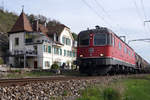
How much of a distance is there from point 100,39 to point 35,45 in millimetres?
26211

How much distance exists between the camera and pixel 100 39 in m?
17.2

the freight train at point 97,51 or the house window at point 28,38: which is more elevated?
the house window at point 28,38

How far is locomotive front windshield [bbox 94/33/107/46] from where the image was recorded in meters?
16.9

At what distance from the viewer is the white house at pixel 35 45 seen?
41.2 meters

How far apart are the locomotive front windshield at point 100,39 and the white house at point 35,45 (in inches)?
925

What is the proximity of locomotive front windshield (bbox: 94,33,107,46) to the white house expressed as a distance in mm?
23489

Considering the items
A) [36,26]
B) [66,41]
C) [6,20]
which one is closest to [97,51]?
[36,26]

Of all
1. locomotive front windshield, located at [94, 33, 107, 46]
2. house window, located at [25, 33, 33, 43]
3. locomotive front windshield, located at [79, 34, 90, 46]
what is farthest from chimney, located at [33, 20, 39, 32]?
locomotive front windshield, located at [94, 33, 107, 46]

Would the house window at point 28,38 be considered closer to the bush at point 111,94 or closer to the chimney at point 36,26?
the chimney at point 36,26

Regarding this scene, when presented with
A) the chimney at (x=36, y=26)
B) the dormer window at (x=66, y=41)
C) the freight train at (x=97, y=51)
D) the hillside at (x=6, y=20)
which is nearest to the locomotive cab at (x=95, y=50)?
the freight train at (x=97, y=51)

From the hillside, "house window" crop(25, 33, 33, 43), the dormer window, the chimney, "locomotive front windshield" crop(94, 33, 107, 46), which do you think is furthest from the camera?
the hillside

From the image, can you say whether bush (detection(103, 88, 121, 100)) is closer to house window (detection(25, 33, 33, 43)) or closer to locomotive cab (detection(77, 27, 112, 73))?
locomotive cab (detection(77, 27, 112, 73))

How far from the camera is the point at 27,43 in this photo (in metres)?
42.6

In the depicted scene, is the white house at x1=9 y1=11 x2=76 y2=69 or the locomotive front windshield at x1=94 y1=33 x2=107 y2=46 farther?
the white house at x1=9 y1=11 x2=76 y2=69
